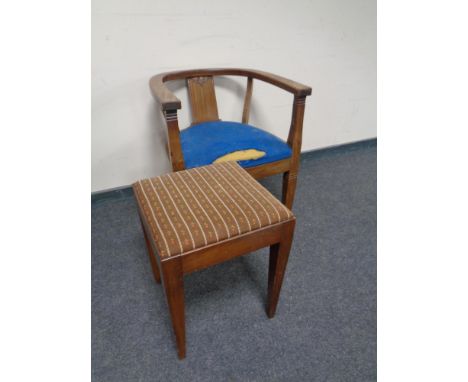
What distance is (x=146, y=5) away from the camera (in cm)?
127

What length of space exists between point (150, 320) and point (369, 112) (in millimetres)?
2159

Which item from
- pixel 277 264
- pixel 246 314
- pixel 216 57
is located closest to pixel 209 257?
pixel 277 264

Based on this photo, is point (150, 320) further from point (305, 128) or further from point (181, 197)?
point (305, 128)

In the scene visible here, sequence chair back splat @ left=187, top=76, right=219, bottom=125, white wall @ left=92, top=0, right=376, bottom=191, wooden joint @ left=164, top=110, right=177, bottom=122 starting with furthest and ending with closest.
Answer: chair back splat @ left=187, top=76, right=219, bottom=125, white wall @ left=92, top=0, right=376, bottom=191, wooden joint @ left=164, top=110, right=177, bottom=122

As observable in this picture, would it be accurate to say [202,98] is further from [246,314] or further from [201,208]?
[246,314]

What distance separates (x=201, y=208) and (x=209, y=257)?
0.14 meters

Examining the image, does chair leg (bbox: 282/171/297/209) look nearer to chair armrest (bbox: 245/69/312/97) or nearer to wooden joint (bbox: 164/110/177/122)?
chair armrest (bbox: 245/69/312/97)

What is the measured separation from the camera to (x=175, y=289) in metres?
0.74

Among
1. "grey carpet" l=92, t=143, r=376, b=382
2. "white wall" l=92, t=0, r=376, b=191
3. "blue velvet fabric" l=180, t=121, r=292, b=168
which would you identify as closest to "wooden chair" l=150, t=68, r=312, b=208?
"blue velvet fabric" l=180, t=121, r=292, b=168

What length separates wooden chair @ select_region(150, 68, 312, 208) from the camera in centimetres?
104

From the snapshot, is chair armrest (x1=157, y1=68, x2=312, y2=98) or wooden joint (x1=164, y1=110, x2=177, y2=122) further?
chair armrest (x1=157, y1=68, x2=312, y2=98)

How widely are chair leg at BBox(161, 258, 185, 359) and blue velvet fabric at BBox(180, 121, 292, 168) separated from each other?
0.50 m

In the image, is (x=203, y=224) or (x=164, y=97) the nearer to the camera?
(x=203, y=224)

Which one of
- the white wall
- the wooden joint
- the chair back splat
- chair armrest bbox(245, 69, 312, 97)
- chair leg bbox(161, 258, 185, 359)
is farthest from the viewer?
the chair back splat
